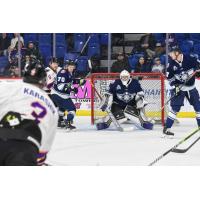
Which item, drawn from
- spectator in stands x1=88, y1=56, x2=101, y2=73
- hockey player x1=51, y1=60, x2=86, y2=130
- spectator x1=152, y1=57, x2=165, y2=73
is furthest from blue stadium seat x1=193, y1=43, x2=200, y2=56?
hockey player x1=51, y1=60, x2=86, y2=130

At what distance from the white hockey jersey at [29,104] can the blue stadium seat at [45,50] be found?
261 inches

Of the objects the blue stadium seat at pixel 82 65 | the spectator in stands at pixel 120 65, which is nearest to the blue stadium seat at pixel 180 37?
the spectator in stands at pixel 120 65

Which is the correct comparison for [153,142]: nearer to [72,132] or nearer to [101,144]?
[101,144]

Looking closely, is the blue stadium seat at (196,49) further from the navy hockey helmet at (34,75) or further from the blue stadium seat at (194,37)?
the navy hockey helmet at (34,75)

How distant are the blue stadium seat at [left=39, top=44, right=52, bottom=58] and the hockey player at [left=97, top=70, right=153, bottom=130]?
244 centimetres

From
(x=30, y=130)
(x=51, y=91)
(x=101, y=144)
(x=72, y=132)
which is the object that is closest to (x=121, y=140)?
(x=101, y=144)

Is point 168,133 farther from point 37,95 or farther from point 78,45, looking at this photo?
point 37,95

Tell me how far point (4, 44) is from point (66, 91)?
2.76 meters

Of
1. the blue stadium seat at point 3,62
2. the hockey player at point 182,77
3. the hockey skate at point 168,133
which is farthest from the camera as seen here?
the blue stadium seat at point 3,62

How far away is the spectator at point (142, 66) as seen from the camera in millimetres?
8422

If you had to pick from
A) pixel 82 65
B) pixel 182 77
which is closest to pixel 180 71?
pixel 182 77

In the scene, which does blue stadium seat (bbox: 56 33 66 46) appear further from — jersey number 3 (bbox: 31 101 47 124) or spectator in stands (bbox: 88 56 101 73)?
jersey number 3 (bbox: 31 101 47 124)

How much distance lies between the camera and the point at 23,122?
99.1 inches

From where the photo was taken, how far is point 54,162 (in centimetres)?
475
